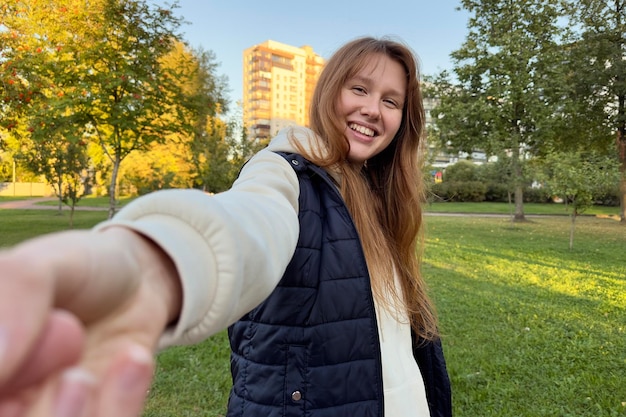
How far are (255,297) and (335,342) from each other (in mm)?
589

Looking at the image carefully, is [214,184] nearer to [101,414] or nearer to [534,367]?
[534,367]

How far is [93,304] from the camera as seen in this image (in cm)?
46

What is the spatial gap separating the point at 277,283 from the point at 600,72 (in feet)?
75.8

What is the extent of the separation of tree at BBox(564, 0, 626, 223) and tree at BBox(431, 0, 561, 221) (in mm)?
1172

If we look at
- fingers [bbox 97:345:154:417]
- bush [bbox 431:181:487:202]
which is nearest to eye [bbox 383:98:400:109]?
fingers [bbox 97:345:154:417]

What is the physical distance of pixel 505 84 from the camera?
63.0 feet

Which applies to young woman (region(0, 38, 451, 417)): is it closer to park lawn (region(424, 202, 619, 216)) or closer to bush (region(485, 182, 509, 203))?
park lawn (region(424, 202, 619, 216))

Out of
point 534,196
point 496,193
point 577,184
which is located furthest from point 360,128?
point 534,196

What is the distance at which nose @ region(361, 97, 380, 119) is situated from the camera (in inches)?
69.3

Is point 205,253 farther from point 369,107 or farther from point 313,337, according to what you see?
point 369,107

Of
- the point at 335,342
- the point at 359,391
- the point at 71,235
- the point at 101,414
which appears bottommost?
the point at 359,391

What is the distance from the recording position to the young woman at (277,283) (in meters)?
0.40

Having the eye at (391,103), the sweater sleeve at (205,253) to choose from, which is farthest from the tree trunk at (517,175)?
the sweater sleeve at (205,253)

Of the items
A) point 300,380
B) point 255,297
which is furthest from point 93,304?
point 300,380
